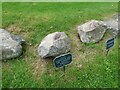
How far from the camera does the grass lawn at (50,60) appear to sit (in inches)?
412

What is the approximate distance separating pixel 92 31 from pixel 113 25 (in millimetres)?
1419

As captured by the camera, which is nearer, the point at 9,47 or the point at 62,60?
the point at 62,60

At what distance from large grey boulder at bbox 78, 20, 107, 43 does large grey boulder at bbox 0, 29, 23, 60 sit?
8.40ft

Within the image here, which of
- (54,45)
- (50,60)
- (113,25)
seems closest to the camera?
(54,45)

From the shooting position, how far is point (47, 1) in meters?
15.5

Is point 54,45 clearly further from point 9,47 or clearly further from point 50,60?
point 9,47

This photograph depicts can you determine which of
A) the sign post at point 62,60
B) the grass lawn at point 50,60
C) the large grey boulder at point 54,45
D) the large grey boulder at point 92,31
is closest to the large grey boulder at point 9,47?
the grass lawn at point 50,60

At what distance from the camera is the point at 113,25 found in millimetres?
12867

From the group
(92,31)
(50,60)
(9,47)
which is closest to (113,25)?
(92,31)

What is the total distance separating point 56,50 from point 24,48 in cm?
152

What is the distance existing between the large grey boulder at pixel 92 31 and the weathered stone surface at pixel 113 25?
444mm

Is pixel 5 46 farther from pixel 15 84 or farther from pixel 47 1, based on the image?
pixel 47 1

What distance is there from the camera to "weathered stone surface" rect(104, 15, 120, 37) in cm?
1256

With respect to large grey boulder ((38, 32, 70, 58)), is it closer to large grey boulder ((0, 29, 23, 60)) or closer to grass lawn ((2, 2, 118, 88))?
grass lawn ((2, 2, 118, 88))
